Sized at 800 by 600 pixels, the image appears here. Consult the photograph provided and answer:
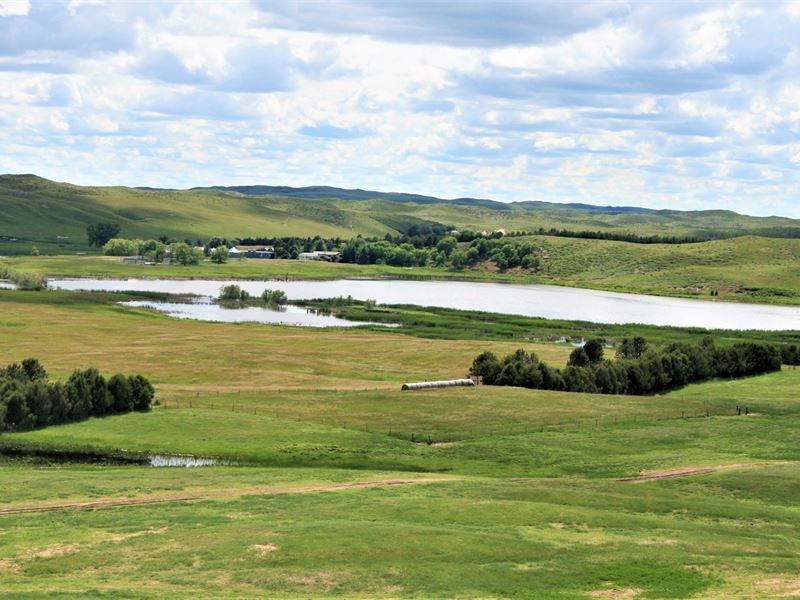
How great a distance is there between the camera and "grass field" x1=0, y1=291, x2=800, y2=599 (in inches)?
1783

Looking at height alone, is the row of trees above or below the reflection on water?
below

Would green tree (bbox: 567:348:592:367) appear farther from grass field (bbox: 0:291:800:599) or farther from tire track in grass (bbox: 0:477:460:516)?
tire track in grass (bbox: 0:477:460:516)

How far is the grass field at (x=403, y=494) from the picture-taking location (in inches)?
1783

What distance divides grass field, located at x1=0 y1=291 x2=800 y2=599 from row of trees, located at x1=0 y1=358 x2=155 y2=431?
7.50 feet

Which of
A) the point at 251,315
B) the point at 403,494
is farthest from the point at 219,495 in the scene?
the point at 251,315

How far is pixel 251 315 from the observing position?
7283 inches

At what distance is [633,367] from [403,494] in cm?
5472

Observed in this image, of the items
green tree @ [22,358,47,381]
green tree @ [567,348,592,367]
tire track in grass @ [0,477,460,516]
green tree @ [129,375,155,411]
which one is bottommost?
tire track in grass @ [0,477,460,516]

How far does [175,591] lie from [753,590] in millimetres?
24057

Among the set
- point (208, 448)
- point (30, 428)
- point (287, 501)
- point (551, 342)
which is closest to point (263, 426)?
point (208, 448)

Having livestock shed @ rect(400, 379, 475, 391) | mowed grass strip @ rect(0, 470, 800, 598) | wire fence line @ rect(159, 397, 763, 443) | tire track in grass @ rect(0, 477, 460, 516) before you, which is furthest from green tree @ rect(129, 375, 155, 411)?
mowed grass strip @ rect(0, 470, 800, 598)

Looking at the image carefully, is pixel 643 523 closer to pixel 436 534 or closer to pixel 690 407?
pixel 436 534

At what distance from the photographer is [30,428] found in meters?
81.2

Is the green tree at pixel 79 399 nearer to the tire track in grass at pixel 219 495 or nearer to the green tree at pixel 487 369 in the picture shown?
the tire track in grass at pixel 219 495
